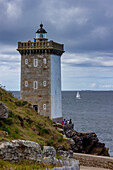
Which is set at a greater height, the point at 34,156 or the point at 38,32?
the point at 38,32

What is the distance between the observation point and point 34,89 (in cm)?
3681

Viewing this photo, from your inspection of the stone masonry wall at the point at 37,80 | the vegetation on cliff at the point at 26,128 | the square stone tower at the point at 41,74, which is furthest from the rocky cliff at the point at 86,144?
the vegetation on cliff at the point at 26,128

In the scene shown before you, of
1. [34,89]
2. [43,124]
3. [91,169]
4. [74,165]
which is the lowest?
[91,169]

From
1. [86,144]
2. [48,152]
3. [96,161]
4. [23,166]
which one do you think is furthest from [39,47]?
[23,166]

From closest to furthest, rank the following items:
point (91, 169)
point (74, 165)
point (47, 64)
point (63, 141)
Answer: point (74, 165)
point (63, 141)
point (91, 169)
point (47, 64)

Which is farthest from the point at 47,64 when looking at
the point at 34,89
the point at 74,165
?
the point at 74,165

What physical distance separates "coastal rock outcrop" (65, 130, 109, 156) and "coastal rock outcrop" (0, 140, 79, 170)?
15.4 meters

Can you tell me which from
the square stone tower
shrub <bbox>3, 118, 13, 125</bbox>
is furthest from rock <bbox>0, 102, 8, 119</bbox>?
the square stone tower

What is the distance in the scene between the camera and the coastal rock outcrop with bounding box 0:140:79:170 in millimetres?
12183

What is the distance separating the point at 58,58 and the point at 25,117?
22.0 m

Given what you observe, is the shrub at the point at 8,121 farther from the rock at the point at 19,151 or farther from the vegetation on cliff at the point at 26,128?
the rock at the point at 19,151

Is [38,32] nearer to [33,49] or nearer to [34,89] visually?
[33,49]

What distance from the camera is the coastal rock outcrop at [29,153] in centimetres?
1218

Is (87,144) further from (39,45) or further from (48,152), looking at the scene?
(48,152)
